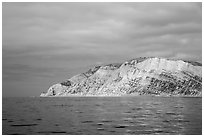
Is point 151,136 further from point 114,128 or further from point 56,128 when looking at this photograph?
point 56,128

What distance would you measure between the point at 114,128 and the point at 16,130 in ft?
35.9

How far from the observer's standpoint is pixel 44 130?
104 feet

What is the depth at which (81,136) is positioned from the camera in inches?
1070

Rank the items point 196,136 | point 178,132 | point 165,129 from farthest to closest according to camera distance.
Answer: point 165,129 → point 178,132 → point 196,136

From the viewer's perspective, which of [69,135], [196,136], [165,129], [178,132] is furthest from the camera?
[165,129]

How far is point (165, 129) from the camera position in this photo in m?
32.1

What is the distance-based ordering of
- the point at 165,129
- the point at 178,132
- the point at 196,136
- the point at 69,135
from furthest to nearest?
the point at 165,129
the point at 178,132
the point at 69,135
the point at 196,136

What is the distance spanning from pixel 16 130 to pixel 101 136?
10.7 metres

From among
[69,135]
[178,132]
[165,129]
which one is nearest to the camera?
[69,135]

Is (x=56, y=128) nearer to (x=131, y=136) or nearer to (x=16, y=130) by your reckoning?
(x=16, y=130)

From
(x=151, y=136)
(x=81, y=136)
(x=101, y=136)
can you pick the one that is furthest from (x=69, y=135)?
(x=151, y=136)

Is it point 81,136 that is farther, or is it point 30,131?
point 30,131

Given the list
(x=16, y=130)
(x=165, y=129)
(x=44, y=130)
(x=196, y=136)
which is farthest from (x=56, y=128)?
(x=196, y=136)

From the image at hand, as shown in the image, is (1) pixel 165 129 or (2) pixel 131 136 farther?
(1) pixel 165 129
